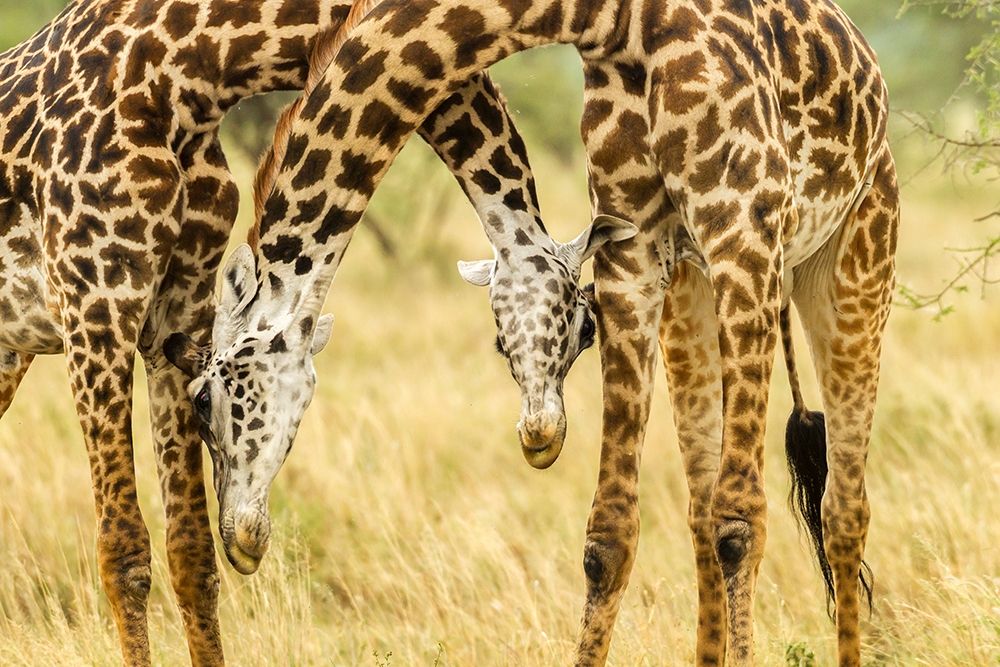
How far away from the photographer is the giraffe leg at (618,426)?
13.7 feet

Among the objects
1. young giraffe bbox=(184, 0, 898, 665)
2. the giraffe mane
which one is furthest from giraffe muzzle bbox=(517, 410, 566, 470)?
the giraffe mane

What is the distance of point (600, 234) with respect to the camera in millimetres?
4125

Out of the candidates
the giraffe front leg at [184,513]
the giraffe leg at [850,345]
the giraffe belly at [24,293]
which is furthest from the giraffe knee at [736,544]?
the giraffe belly at [24,293]

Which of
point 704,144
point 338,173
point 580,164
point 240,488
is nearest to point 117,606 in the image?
point 240,488

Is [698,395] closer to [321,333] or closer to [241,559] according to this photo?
[321,333]

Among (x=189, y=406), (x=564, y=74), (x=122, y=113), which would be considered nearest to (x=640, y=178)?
(x=122, y=113)

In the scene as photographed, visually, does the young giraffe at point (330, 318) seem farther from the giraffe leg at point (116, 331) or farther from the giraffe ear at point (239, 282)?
the giraffe leg at point (116, 331)

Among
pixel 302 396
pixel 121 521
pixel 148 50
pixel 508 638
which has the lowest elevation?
pixel 508 638

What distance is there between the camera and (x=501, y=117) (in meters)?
4.35

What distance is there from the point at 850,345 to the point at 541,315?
1.51 m

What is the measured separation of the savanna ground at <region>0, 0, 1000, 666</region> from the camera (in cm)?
525

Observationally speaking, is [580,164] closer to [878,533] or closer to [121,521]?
[878,533]

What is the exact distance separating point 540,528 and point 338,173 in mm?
3725

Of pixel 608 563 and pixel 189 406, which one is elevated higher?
pixel 189 406
